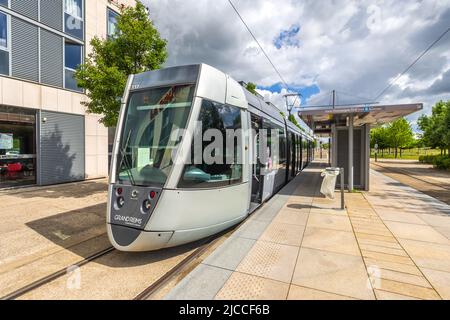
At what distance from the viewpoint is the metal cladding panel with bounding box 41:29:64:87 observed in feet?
35.7

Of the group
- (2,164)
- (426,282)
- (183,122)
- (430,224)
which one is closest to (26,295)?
(183,122)

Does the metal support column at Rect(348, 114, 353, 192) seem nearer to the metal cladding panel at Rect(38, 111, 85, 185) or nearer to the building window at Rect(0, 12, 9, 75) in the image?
the metal cladding panel at Rect(38, 111, 85, 185)

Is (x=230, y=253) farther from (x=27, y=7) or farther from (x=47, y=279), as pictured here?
(x=27, y=7)

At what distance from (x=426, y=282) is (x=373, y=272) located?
1.95ft

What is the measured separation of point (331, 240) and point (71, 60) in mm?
13977

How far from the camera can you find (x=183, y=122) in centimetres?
371

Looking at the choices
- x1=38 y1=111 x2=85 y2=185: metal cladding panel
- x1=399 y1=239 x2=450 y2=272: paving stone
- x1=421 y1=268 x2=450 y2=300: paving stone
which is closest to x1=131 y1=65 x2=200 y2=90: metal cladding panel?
x1=421 y1=268 x2=450 y2=300: paving stone

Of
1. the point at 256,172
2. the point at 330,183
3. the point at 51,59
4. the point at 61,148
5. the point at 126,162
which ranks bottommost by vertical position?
the point at 330,183

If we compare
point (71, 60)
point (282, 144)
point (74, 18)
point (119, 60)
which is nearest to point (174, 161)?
point (282, 144)

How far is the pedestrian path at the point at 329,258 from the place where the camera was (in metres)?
2.94

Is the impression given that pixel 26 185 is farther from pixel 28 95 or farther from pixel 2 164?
pixel 28 95

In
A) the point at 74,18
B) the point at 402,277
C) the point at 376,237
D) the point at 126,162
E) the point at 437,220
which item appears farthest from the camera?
the point at 74,18

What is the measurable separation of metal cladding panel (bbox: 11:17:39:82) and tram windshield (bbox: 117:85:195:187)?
9433 mm
